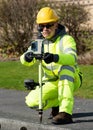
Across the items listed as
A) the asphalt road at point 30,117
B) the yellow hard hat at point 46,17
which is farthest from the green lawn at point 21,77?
the yellow hard hat at point 46,17

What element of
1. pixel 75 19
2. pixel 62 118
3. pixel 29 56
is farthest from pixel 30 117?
pixel 75 19

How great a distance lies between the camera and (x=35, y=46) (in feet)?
22.9

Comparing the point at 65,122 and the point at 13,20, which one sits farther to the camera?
the point at 13,20

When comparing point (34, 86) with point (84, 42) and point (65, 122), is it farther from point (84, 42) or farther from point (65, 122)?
Answer: point (84, 42)

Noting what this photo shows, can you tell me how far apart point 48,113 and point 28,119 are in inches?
28.2

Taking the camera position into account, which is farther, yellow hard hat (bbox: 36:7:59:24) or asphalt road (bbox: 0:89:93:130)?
yellow hard hat (bbox: 36:7:59:24)

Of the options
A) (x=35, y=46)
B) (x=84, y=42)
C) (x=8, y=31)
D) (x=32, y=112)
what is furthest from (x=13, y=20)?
(x=35, y=46)

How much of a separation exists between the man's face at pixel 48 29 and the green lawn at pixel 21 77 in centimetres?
341

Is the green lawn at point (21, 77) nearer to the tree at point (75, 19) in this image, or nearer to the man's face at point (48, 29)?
the man's face at point (48, 29)

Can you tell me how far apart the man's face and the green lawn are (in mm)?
3411

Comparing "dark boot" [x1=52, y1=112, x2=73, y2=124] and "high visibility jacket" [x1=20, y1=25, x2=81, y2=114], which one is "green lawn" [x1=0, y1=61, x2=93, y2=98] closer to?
"high visibility jacket" [x1=20, y1=25, x2=81, y2=114]

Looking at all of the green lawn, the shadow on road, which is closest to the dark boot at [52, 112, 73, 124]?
the shadow on road

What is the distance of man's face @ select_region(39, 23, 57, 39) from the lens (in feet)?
23.4

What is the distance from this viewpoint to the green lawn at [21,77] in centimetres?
1104
